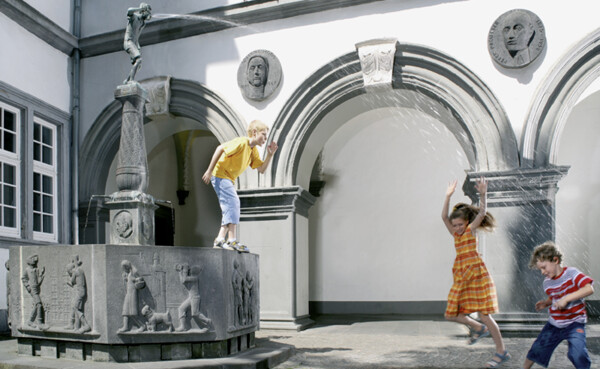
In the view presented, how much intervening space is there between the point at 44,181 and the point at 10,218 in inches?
42.2

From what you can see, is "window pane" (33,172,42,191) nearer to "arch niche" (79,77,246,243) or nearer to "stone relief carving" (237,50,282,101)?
"arch niche" (79,77,246,243)


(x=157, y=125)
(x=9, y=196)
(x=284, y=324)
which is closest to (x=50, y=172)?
(x=9, y=196)

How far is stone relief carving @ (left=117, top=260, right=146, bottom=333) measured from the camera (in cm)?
538

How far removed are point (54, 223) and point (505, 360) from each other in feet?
Result: 25.0

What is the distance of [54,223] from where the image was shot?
34.7 ft

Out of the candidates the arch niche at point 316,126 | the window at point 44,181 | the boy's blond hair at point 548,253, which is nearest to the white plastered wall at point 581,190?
the arch niche at point 316,126

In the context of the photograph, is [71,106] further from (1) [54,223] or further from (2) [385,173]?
(2) [385,173]

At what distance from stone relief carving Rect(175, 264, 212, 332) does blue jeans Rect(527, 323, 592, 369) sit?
2631 mm

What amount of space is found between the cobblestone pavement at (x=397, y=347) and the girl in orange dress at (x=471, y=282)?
15.5 inches

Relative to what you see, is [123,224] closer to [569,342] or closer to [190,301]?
[190,301]

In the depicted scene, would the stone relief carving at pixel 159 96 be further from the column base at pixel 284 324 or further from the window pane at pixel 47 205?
the column base at pixel 284 324

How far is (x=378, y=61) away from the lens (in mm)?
9188

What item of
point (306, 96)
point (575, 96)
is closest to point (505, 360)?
point (575, 96)

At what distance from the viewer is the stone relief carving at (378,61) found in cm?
916
